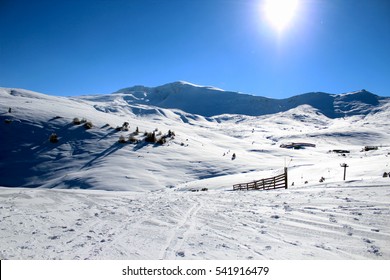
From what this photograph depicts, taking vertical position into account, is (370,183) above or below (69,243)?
above

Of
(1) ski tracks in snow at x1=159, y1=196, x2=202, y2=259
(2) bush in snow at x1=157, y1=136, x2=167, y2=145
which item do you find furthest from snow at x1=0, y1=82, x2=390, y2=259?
(2) bush in snow at x1=157, y1=136, x2=167, y2=145

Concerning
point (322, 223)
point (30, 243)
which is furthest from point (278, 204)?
point (30, 243)

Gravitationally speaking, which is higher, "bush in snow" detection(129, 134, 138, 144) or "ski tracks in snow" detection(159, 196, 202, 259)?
"bush in snow" detection(129, 134, 138, 144)

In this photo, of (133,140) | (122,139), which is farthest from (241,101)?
(122,139)

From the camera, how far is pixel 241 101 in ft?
380

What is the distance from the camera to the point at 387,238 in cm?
538

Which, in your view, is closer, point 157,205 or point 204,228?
point 204,228

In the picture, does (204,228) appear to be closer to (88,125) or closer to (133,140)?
(133,140)

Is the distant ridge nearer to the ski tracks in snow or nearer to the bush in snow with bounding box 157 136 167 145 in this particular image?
the bush in snow with bounding box 157 136 167 145

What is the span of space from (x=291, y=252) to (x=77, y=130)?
21.4 meters

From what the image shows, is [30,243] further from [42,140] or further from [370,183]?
[42,140]

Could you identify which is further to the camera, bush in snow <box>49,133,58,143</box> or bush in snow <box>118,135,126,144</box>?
bush in snow <box>118,135,126,144</box>

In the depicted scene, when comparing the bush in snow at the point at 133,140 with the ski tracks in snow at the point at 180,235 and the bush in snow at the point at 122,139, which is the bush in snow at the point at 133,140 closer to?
the bush in snow at the point at 122,139

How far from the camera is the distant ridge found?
104875 millimetres
